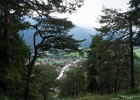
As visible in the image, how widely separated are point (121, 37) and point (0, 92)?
1420 cm

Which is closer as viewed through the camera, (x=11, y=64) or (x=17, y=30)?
(x=11, y=64)

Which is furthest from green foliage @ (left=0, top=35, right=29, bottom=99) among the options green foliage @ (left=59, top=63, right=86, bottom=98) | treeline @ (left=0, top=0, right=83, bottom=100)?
green foliage @ (left=59, top=63, right=86, bottom=98)

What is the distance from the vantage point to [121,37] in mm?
26641

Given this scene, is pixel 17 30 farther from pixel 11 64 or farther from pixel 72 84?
pixel 72 84

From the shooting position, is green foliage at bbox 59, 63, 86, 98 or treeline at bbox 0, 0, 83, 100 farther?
green foliage at bbox 59, 63, 86, 98

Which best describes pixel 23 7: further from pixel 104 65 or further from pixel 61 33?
pixel 104 65

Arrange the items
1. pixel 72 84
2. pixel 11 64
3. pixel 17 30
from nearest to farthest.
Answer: pixel 11 64
pixel 17 30
pixel 72 84

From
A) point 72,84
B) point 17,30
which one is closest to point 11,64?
point 17,30

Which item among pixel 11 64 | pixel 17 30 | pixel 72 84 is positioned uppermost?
pixel 17 30

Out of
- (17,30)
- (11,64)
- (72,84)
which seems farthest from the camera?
(72,84)

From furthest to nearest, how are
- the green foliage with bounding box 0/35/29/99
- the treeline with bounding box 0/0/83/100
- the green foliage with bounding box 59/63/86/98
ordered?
the green foliage with bounding box 59/63/86/98, the green foliage with bounding box 0/35/29/99, the treeline with bounding box 0/0/83/100

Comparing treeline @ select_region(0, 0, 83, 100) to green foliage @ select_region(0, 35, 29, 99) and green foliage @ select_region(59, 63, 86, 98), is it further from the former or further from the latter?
green foliage @ select_region(59, 63, 86, 98)

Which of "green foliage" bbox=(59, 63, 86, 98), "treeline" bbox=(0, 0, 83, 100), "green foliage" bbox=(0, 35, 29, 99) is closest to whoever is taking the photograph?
"treeline" bbox=(0, 0, 83, 100)

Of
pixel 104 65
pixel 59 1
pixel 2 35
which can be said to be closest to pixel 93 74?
pixel 104 65
